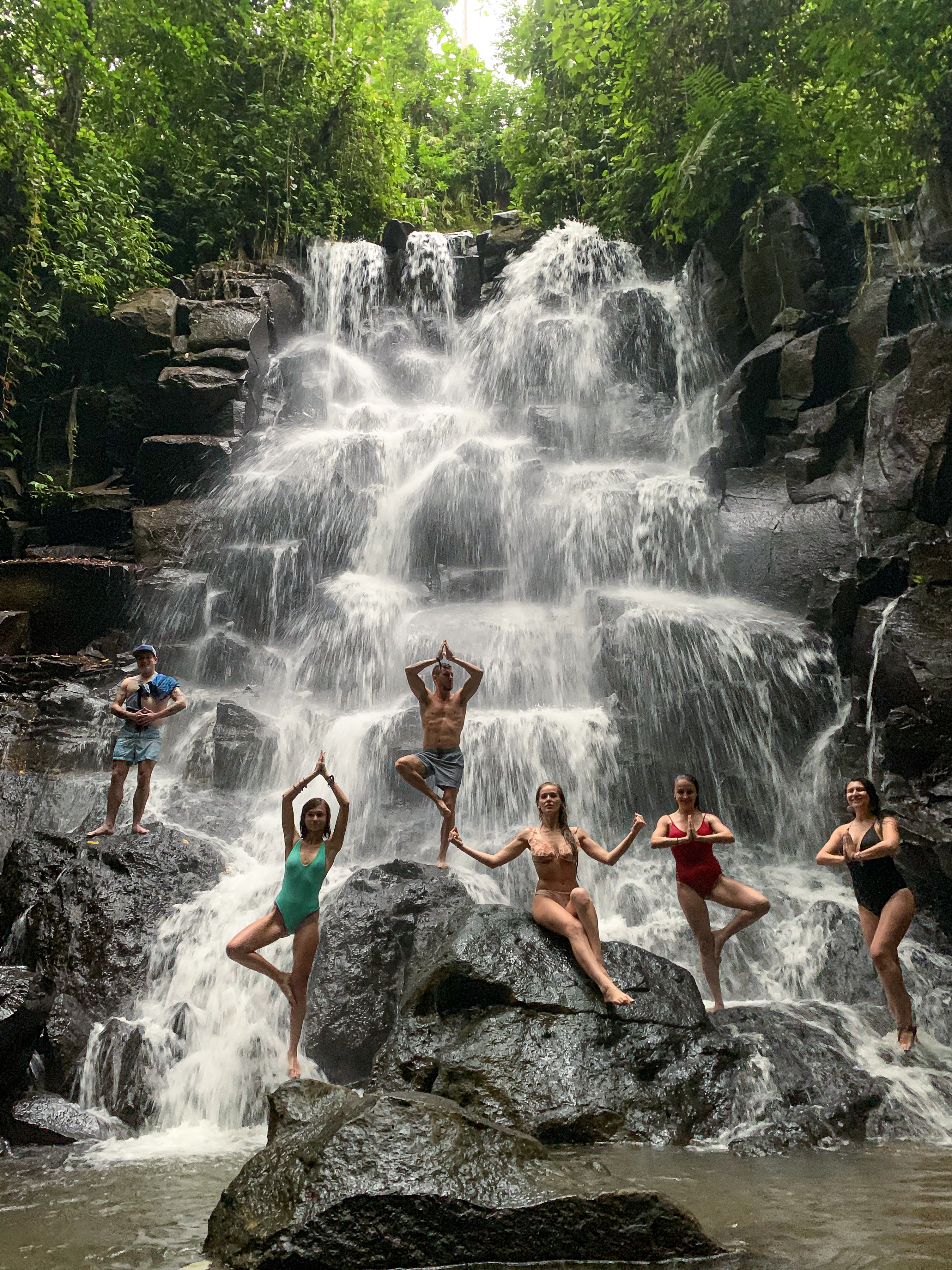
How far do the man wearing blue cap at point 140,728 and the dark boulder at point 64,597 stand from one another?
4.66 meters

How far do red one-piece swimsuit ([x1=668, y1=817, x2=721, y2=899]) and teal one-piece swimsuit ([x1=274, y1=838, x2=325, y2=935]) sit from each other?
7.75 feet

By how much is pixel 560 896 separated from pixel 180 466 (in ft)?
36.1

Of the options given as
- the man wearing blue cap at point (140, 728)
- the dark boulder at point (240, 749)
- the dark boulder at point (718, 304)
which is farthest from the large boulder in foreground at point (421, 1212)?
the dark boulder at point (718, 304)


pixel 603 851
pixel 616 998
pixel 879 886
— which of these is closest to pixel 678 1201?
pixel 616 998

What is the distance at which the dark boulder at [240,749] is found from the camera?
9.76m

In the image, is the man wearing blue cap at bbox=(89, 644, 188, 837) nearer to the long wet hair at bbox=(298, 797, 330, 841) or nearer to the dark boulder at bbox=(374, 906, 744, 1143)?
the long wet hair at bbox=(298, 797, 330, 841)

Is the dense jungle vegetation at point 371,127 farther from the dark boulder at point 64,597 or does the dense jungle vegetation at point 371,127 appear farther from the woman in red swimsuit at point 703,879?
the woman in red swimsuit at point 703,879

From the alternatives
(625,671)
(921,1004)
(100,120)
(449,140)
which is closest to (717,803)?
(625,671)

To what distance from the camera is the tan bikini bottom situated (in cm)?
578

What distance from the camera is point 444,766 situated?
25.0 feet

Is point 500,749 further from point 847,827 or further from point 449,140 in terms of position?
point 449,140

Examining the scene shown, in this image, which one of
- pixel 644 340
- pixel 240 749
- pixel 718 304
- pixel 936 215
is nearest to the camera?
pixel 240 749

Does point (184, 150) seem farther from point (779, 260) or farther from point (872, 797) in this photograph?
point (872, 797)

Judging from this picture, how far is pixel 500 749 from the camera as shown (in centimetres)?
950
